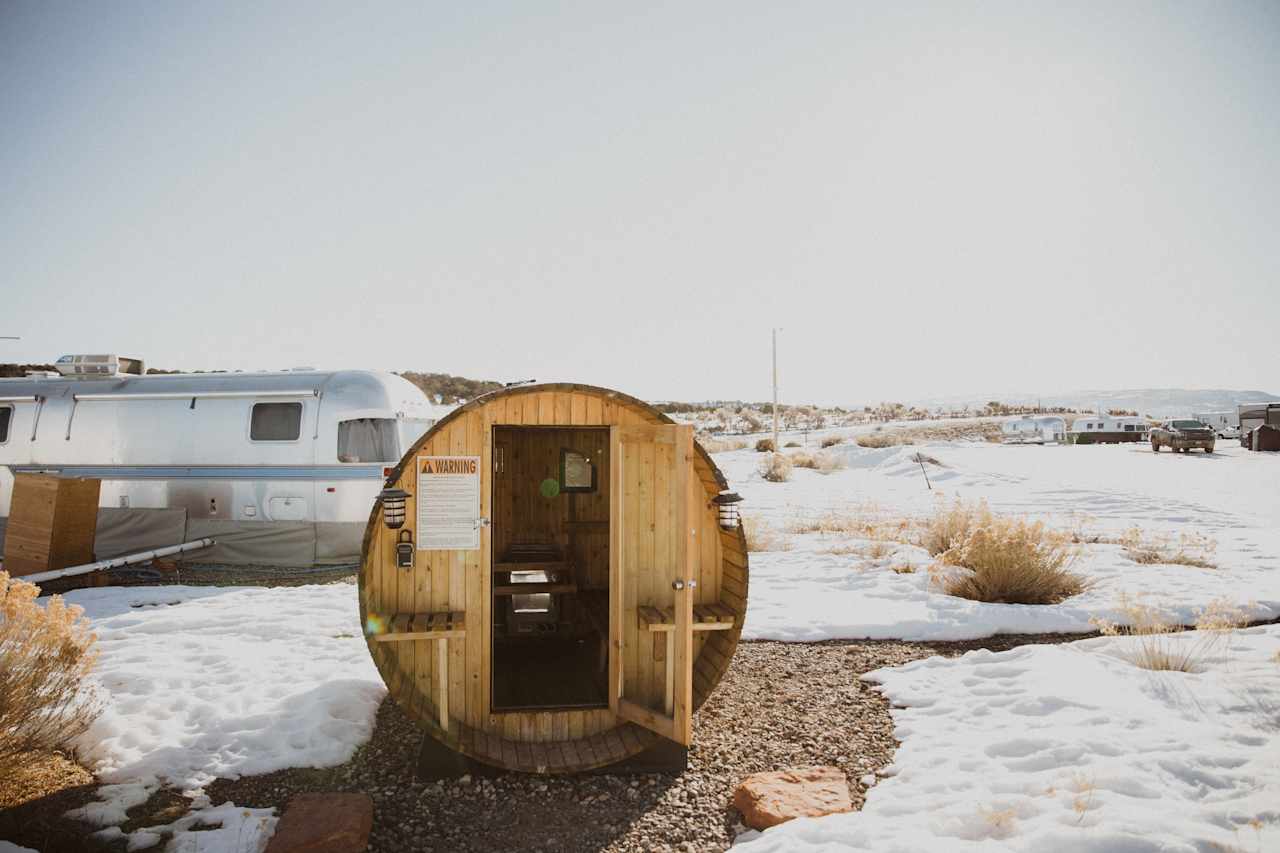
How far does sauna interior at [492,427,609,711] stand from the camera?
6410 millimetres

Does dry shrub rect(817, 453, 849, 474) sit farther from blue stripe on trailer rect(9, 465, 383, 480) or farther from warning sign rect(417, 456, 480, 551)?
warning sign rect(417, 456, 480, 551)

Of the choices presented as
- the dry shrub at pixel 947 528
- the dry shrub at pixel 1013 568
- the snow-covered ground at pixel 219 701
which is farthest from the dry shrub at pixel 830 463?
the snow-covered ground at pixel 219 701

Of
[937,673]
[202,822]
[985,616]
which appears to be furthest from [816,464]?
[202,822]

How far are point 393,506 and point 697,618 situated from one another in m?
2.46

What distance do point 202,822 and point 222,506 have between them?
27.2 feet

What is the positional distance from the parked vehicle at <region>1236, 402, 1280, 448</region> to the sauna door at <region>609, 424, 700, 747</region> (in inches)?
1456

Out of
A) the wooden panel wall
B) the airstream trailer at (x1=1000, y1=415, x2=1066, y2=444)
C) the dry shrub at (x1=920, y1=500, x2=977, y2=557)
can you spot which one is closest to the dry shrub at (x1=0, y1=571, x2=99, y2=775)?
the wooden panel wall

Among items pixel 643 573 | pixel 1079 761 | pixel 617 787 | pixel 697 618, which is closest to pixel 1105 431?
pixel 1079 761

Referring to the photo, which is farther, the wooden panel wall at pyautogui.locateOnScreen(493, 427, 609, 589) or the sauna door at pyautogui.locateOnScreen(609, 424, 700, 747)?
the wooden panel wall at pyautogui.locateOnScreen(493, 427, 609, 589)

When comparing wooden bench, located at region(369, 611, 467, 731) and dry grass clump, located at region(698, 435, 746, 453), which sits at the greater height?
dry grass clump, located at region(698, 435, 746, 453)

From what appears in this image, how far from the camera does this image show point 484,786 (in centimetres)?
484

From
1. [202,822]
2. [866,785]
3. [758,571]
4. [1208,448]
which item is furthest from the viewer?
[1208,448]

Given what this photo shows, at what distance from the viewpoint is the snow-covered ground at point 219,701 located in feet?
14.5

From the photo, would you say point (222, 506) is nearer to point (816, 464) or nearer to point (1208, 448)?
point (816, 464)
